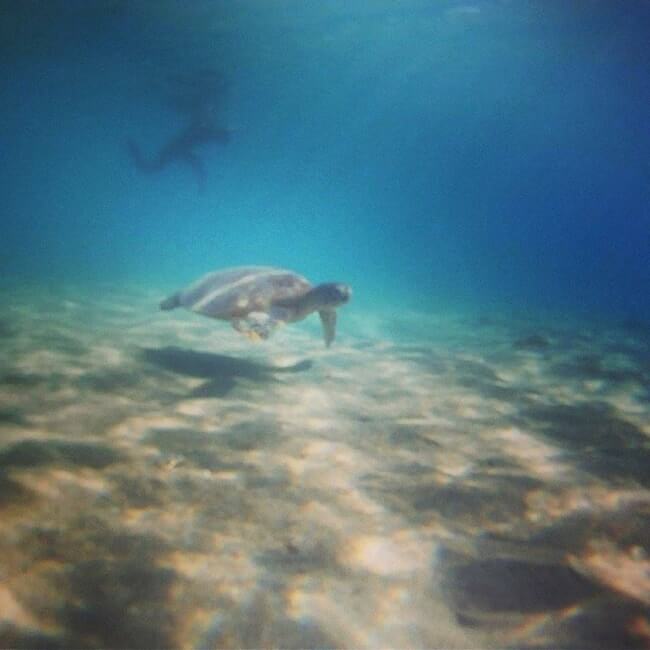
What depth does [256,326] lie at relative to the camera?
732cm

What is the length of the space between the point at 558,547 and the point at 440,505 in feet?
3.02

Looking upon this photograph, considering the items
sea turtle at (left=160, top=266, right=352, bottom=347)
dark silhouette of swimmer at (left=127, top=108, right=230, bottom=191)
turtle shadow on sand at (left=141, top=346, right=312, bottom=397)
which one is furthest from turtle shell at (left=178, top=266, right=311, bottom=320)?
dark silhouette of swimmer at (left=127, top=108, right=230, bottom=191)

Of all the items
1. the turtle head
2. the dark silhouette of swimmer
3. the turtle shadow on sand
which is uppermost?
the dark silhouette of swimmer

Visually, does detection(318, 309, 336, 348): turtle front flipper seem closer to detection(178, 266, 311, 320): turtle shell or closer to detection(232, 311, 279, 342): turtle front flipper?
detection(178, 266, 311, 320): turtle shell

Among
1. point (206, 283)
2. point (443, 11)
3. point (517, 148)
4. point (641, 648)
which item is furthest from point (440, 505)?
point (517, 148)

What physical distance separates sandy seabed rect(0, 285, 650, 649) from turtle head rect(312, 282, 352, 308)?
141cm

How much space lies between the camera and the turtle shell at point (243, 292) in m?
8.23

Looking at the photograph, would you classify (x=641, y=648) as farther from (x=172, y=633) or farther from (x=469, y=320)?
(x=469, y=320)

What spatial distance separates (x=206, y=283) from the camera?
9625mm

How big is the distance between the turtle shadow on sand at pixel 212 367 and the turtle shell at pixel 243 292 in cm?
93

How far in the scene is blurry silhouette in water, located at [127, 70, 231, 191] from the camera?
31.0m

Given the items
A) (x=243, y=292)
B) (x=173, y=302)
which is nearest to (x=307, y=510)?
(x=243, y=292)

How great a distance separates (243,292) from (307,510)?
207 inches

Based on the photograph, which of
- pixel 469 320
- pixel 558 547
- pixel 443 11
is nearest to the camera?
pixel 558 547
